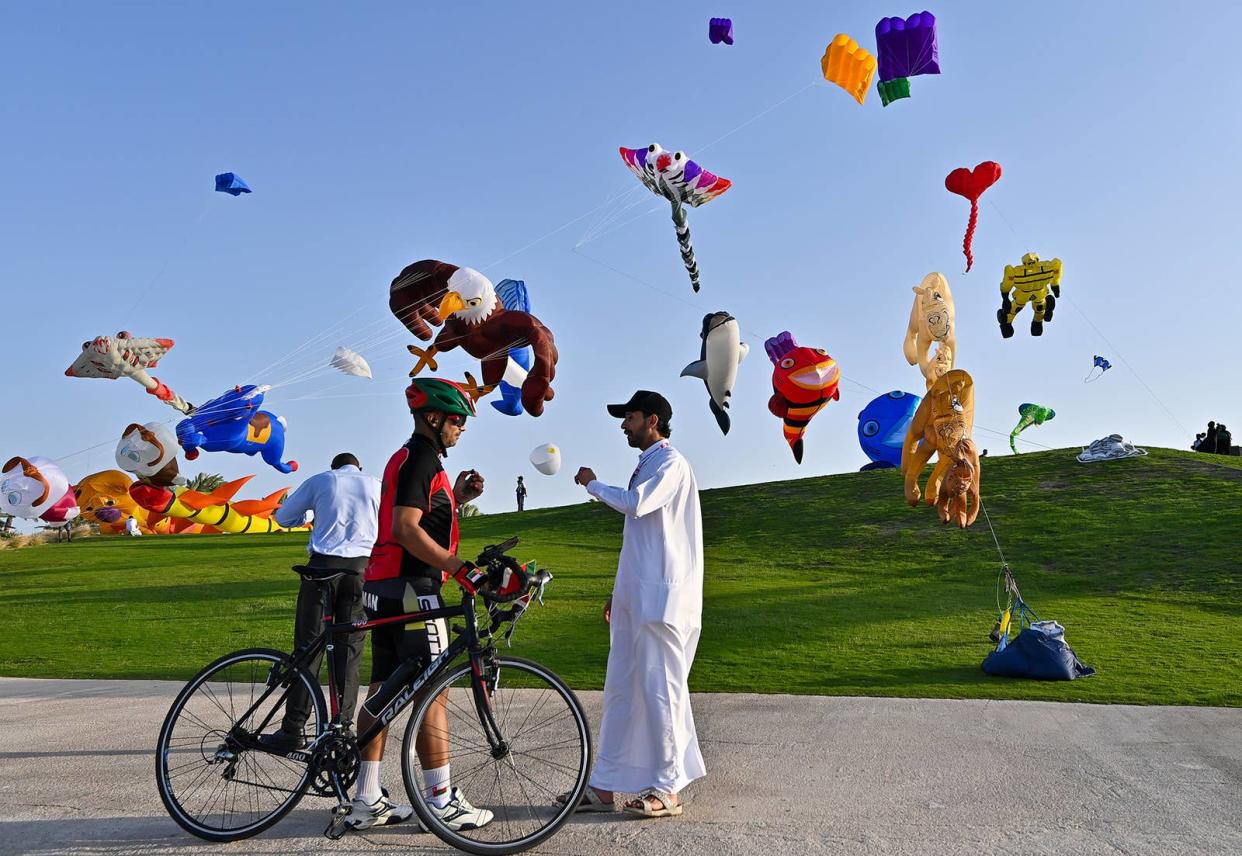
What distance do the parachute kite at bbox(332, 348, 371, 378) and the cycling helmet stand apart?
1303 centimetres

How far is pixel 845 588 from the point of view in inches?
786

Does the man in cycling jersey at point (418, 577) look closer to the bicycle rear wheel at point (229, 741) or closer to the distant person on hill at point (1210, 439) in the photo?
the bicycle rear wheel at point (229, 741)

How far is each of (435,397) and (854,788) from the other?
285 centimetres

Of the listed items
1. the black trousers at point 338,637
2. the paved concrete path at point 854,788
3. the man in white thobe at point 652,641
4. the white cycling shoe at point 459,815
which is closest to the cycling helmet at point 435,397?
the man in white thobe at point 652,641

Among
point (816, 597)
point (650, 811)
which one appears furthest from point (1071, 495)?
point (650, 811)

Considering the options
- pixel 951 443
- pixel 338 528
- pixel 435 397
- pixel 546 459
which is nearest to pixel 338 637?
pixel 435 397

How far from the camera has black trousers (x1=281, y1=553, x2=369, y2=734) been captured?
14.6 ft

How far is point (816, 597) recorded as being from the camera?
18547 mm

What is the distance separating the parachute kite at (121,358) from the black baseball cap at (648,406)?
39.2 ft

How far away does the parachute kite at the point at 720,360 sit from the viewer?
14.4 m

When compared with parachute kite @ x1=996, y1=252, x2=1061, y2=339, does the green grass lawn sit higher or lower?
lower

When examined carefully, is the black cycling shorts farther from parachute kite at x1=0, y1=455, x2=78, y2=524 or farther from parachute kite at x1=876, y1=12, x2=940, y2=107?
parachute kite at x1=0, y1=455, x2=78, y2=524

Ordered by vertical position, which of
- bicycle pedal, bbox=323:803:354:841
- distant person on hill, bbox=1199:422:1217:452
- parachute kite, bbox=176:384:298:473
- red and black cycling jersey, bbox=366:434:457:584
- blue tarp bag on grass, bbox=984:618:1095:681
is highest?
distant person on hill, bbox=1199:422:1217:452

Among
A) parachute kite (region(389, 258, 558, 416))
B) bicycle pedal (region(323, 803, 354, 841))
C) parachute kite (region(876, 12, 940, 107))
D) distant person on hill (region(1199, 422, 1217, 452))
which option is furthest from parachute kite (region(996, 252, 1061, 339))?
distant person on hill (region(1199, 422, 1217, 452))
